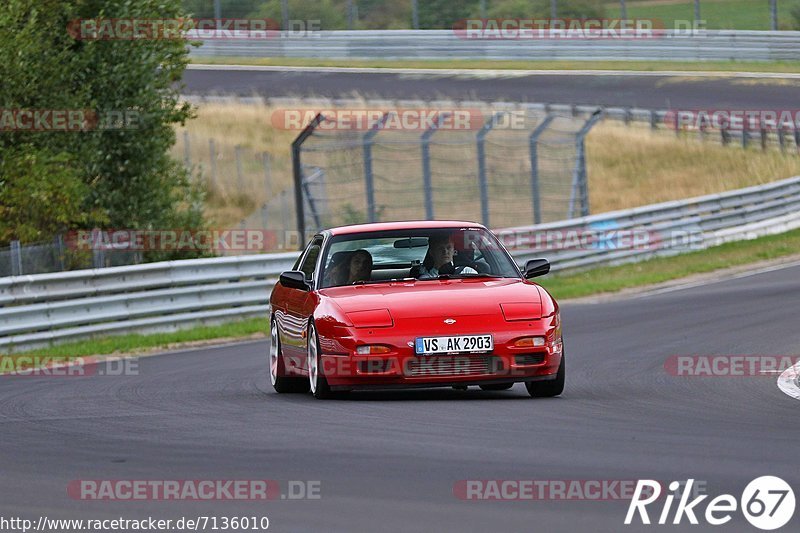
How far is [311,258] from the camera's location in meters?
12.4

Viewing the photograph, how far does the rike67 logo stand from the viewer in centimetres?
594

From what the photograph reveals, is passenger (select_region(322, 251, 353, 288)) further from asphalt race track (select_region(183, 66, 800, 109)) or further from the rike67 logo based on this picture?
asphalt race track (select_region(183, 66, 800, 109))

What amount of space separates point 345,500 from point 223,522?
0.60 meters

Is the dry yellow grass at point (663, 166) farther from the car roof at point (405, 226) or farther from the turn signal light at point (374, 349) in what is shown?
the turn signal light at point (374, 349)

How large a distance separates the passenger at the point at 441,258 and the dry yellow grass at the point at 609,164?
2117 cm

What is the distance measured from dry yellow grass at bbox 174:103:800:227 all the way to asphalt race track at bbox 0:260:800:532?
21.2 metres

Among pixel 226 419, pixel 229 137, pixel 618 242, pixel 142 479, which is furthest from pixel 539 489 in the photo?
pixel 229 137

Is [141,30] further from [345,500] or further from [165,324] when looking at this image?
[345,500]

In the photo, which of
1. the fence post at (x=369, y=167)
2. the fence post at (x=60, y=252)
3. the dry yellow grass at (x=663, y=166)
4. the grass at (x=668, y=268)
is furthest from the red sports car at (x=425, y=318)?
the dry yellow grass at (x=663, y=166)

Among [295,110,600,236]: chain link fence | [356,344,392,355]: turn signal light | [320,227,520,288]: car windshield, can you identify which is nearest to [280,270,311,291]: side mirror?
[320,227,520,288]: car windshield

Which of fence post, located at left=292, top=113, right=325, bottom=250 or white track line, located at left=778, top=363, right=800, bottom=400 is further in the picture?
fence post, located at left=292, top=113, right=325, bottom=250

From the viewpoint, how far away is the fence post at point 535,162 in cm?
2497

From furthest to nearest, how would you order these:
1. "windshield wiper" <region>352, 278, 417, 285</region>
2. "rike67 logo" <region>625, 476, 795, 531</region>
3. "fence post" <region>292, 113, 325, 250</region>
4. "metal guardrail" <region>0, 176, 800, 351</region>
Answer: "fence post" <region>292, 113, 325, 250</region> → "metal guardrail" <region>0, 176, 800, 351</region> → "windshield wiper" <region>352, 278, 417, 285</region> → "rike67 logo" <region>625, 476, 795, 531</region>

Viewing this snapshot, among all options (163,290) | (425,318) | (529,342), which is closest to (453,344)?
(425,318)
